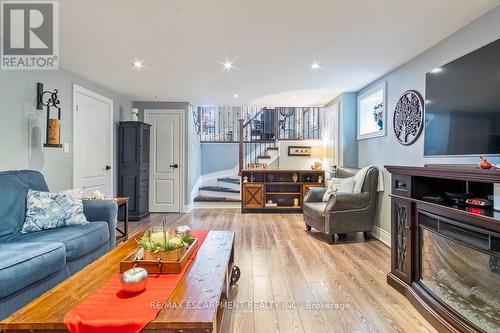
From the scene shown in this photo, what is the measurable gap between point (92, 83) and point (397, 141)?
4.51 m

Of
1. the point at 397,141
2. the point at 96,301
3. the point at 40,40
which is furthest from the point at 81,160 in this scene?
the point at 397,141

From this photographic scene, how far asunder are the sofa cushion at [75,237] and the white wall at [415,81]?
11.1 ft

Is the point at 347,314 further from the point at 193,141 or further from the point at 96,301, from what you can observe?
the point at 193,141

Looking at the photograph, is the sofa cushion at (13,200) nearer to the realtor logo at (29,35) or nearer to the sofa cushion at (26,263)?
the sofa cushion at (26,263)

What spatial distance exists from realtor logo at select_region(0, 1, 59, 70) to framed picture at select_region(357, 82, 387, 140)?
376 centimetres

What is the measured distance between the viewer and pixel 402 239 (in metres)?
2.32

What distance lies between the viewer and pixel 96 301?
124 centimetres

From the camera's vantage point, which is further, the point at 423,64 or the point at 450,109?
the point at 423,64

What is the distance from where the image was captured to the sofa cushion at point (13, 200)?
233cm

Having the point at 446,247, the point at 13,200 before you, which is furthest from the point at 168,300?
the point at 13,200

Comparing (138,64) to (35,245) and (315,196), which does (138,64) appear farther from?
(315,196)

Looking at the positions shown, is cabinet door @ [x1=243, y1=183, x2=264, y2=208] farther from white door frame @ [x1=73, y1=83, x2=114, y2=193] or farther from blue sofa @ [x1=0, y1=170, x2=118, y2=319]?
blue sofa @ [x1=0, y1=170, x2=118, y2=319]

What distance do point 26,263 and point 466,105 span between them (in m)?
3.32

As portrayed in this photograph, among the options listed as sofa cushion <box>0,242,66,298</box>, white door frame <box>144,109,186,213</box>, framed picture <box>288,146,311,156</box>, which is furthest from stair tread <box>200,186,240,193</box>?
sofa cushion <box>0,242,66,298</box>
